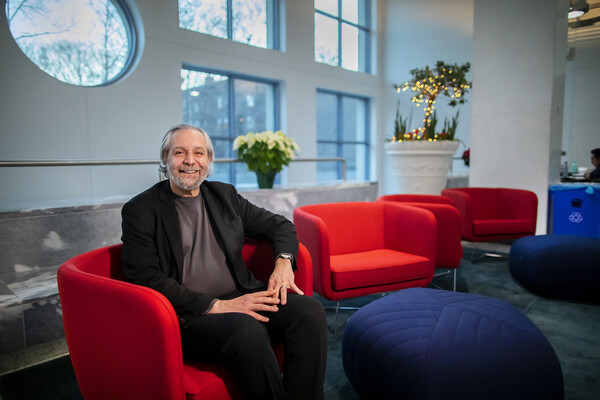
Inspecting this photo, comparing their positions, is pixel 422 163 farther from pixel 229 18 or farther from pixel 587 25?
pixel 229 18

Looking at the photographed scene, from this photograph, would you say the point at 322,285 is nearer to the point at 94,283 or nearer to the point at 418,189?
the point at 94,283

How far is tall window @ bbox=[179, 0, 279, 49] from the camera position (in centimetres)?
657

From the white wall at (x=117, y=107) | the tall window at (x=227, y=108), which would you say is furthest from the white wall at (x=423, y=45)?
the tall window at (x=227, y=108)

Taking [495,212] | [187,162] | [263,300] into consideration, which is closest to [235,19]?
[495,212]

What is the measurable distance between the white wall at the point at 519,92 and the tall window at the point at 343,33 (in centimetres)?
464

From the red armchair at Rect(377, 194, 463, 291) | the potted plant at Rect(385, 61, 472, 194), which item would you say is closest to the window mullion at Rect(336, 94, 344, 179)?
the potted plant at Rect(385, 61, 472, 194)

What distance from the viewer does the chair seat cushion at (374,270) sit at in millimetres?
2217

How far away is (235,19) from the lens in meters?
7.16

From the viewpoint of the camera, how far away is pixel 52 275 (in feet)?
8.01

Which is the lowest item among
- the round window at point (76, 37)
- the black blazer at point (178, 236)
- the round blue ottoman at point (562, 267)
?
the round blue ottoman at point (562, 267)

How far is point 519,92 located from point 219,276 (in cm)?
416

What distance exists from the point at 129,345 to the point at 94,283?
Answer: 0.66ft

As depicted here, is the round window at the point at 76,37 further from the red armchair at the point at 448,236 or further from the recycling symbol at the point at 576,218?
the recycling symbol at the point at 576,218

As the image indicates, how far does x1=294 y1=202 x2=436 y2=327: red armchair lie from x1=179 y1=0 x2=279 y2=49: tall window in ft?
16.5
